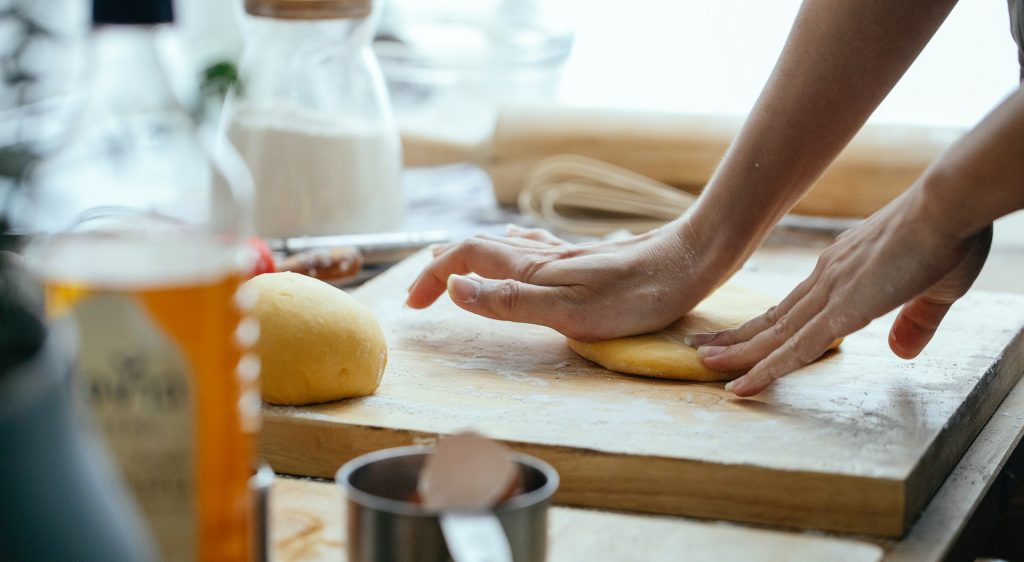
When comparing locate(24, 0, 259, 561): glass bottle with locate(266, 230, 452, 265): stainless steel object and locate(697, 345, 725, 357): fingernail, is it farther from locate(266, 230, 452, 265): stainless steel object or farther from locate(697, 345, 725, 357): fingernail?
locate(266, 230, 452, 265): stainless steel object

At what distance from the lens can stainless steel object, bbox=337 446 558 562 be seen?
607mm

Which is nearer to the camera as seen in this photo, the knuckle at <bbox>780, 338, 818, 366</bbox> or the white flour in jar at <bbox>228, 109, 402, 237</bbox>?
the knuckle at <bbox>780, 338, 818, 366</bbox>

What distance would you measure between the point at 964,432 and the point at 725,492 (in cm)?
29

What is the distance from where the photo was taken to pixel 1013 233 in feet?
6.56

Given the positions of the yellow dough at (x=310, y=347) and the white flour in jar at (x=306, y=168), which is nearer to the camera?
the yellow dough at (x=310, y=347)

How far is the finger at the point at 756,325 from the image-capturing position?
109 centimetres

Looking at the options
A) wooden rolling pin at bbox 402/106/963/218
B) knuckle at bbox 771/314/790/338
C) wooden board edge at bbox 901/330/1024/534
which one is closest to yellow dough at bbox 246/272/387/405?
knuckle at bbox 771/314/790/338

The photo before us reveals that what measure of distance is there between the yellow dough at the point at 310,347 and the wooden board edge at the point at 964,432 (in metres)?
0.48

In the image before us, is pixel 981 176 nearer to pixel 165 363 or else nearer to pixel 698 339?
pixel 698 339

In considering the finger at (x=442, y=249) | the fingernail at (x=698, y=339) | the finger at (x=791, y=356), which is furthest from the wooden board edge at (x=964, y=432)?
the finger at (x=442, y=249)

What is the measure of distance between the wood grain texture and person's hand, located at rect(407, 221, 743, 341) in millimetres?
341

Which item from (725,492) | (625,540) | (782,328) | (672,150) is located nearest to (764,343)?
(782,328)

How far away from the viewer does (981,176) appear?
0.89 meters

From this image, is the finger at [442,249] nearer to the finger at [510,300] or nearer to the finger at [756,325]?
the finger at [510,300]
